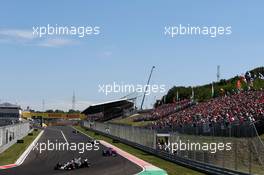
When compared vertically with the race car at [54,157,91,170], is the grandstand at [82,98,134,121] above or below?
above

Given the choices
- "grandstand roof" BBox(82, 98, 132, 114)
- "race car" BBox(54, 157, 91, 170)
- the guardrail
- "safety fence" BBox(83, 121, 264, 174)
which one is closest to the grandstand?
"grandstand roof" BBox(82, 98, 132, 114)

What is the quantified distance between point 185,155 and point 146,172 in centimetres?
631

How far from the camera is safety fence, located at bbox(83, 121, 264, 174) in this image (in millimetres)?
22327

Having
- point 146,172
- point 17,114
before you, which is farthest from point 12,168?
point 17,114

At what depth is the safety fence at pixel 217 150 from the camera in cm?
2233

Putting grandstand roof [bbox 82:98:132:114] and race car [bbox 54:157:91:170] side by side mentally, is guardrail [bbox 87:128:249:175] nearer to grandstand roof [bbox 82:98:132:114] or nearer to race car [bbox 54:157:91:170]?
race car [bbox 54:157:91:170]

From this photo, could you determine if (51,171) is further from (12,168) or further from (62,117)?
(62,117)

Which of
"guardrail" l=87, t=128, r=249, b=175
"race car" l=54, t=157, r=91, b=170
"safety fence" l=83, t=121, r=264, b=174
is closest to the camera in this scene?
"safety fence" l=83, t=121, r=264, b=174

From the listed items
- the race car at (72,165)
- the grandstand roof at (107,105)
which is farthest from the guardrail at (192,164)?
the grandstand roof at (107,105)

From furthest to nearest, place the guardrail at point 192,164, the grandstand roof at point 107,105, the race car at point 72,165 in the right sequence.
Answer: the grandstand roof at point 107,105
the race car at point 72,165
the guardrail at point 192,164

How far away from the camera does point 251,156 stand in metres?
22.9

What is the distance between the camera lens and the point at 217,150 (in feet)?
86.5

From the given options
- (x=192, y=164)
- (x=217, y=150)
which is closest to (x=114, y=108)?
(x=192, y=164)

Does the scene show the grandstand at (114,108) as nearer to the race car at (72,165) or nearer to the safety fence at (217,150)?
the safety fence at (217,150)
